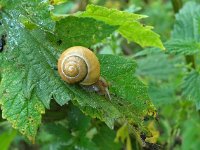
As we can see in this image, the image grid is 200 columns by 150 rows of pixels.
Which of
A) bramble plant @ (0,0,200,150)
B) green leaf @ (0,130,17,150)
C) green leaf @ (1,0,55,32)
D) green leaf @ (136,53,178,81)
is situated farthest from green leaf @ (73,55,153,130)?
green leaf @ (136,53,178,81)

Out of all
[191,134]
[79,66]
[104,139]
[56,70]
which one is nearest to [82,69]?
[79,66]

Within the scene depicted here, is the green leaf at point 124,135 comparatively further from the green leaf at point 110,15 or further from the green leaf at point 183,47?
the green leaf at point 110,15

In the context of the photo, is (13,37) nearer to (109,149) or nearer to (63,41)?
(63,41)

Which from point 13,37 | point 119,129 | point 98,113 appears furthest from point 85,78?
point 119,129

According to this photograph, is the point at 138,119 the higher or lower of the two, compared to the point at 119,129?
higher

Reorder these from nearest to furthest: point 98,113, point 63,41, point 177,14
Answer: point 98,113 < point 63,41 < point 177,14

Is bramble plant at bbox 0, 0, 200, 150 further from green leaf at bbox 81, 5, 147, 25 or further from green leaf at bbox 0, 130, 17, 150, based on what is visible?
green leaf at bbox 0, 130, 17, 150
